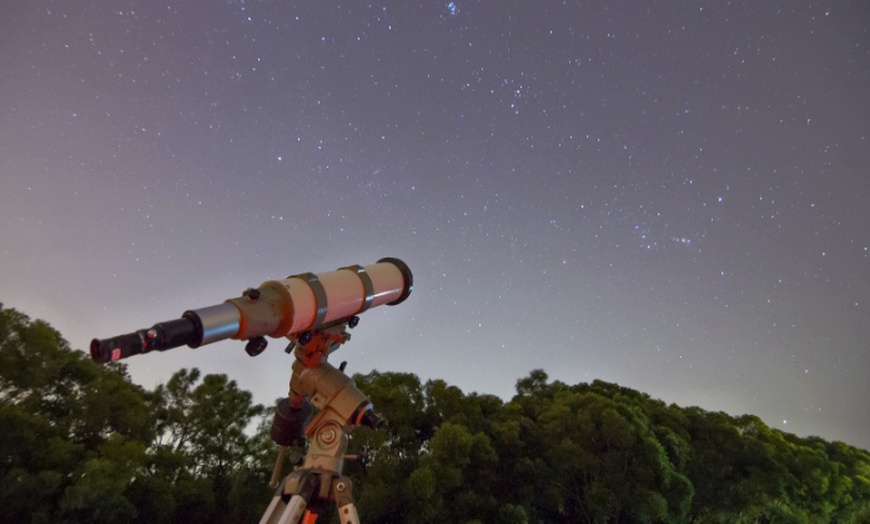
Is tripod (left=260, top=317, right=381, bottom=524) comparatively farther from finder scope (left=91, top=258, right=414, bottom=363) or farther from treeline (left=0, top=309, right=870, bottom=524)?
treeline (left=0, top=309, right=870, bottom=524)

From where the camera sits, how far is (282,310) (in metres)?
3.09

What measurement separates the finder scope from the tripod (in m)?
0.23

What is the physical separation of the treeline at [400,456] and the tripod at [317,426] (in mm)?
9034

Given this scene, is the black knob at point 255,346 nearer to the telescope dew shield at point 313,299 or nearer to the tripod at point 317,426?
the telescope dew shield at point 313,299

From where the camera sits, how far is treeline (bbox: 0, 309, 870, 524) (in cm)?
1327

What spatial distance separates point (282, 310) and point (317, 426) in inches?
34.8

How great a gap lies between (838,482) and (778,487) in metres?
7.98

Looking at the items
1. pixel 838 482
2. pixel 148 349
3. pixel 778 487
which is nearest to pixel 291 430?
pixel 148 349

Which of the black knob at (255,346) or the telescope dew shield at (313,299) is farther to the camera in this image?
the black knob at (255,346)

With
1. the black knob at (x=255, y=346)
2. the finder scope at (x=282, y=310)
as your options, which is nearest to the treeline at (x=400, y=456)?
the finder scope at (x=282, y=310)

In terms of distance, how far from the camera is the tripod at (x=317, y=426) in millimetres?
3100

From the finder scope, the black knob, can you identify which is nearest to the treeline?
the finder scope

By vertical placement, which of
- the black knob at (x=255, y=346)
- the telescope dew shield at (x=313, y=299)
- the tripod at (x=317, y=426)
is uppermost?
the telescope dew shield at (x=313, y=299)

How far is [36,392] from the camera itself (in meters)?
14.2
